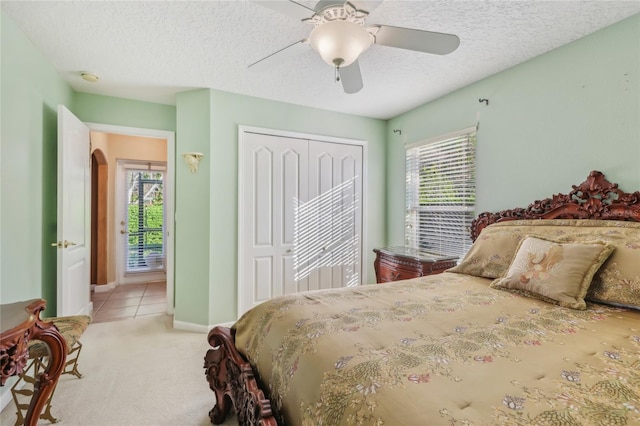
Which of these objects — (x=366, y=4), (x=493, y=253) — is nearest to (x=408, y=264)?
(x=493, y=253)

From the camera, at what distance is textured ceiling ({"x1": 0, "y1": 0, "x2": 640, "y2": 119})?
1.91 meters

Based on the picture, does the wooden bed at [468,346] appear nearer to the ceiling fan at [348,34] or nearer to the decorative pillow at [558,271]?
the decorative pillow at [558,271]

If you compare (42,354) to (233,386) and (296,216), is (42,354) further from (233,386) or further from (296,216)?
(296,216)

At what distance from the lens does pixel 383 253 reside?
3297 millimetres

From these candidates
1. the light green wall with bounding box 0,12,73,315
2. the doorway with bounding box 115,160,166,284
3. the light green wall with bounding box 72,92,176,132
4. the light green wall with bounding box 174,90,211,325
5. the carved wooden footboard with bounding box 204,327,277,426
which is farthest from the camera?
the doorway with bounding box 115,160,166,284

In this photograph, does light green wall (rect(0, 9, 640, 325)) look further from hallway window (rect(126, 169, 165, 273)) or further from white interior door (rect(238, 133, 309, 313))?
hallway window (rect(126, 169, 165, 273))

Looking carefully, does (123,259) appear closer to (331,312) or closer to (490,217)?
(331,312)

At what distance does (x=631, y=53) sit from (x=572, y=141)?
594 millimetres

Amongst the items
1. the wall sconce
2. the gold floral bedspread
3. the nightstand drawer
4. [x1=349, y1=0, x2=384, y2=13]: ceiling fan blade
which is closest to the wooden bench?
the gold floral bedspread

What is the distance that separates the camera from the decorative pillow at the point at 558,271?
156 centimetres

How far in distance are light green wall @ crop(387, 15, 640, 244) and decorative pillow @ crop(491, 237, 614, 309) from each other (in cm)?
74

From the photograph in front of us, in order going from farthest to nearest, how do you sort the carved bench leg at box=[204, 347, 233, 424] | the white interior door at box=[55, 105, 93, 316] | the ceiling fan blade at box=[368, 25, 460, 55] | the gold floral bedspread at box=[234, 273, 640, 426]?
the white interior door at box=[55, 105, 93, 316]
the carved bench leg at box=[204, 347, 233, 424]
the ceiling fan blade at box=[368, 25, 460, 55]
the gold floral bedspread at box=[234, 273, 640, 426]

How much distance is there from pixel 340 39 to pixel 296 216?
92.2 inches

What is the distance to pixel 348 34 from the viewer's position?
1.51 meters
